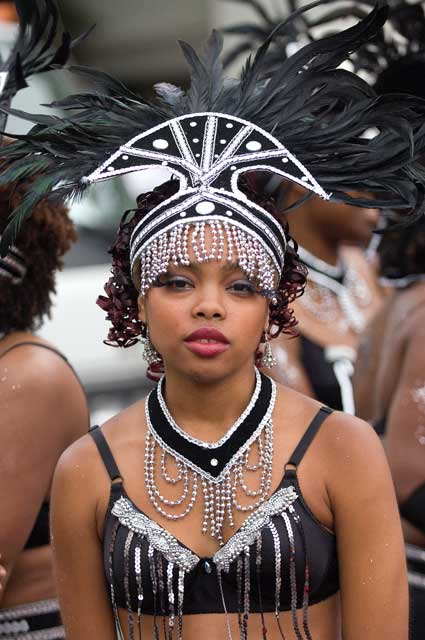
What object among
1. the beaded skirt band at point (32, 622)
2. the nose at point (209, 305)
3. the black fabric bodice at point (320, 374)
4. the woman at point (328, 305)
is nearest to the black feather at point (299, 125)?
the nose at point (209, 305)

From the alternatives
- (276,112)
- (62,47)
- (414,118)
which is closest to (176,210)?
(276,112)

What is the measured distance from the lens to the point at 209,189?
2.62 metres

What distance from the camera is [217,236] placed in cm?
258

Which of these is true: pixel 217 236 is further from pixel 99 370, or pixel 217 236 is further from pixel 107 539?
pixel 99 370

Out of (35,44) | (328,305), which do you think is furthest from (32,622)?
(328,305)

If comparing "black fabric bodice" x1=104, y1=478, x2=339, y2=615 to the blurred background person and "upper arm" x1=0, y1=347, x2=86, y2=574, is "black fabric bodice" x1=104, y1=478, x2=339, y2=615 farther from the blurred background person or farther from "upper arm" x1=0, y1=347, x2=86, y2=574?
the blurred background person

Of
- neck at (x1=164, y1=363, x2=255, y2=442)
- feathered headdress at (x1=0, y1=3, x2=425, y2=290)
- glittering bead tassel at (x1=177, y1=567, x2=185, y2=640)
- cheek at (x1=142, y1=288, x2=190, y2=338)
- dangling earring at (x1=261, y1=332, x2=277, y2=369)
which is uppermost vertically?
feathered headdress at (x1=0, y1=3, x2=425, y2=290)

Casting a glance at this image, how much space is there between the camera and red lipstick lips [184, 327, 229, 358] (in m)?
2.54

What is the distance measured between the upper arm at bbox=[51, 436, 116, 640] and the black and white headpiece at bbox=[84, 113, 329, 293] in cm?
46

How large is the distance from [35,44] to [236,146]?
87cm

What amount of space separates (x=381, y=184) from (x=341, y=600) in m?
0.93

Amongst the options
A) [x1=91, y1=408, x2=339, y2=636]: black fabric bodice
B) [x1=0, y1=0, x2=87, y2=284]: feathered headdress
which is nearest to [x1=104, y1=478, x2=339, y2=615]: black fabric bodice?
[x1=91, y1=408, x2=339, y2=636]: black fabric bodice

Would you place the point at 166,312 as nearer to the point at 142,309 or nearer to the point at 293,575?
the point at 142,309

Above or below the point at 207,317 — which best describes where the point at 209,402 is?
below
